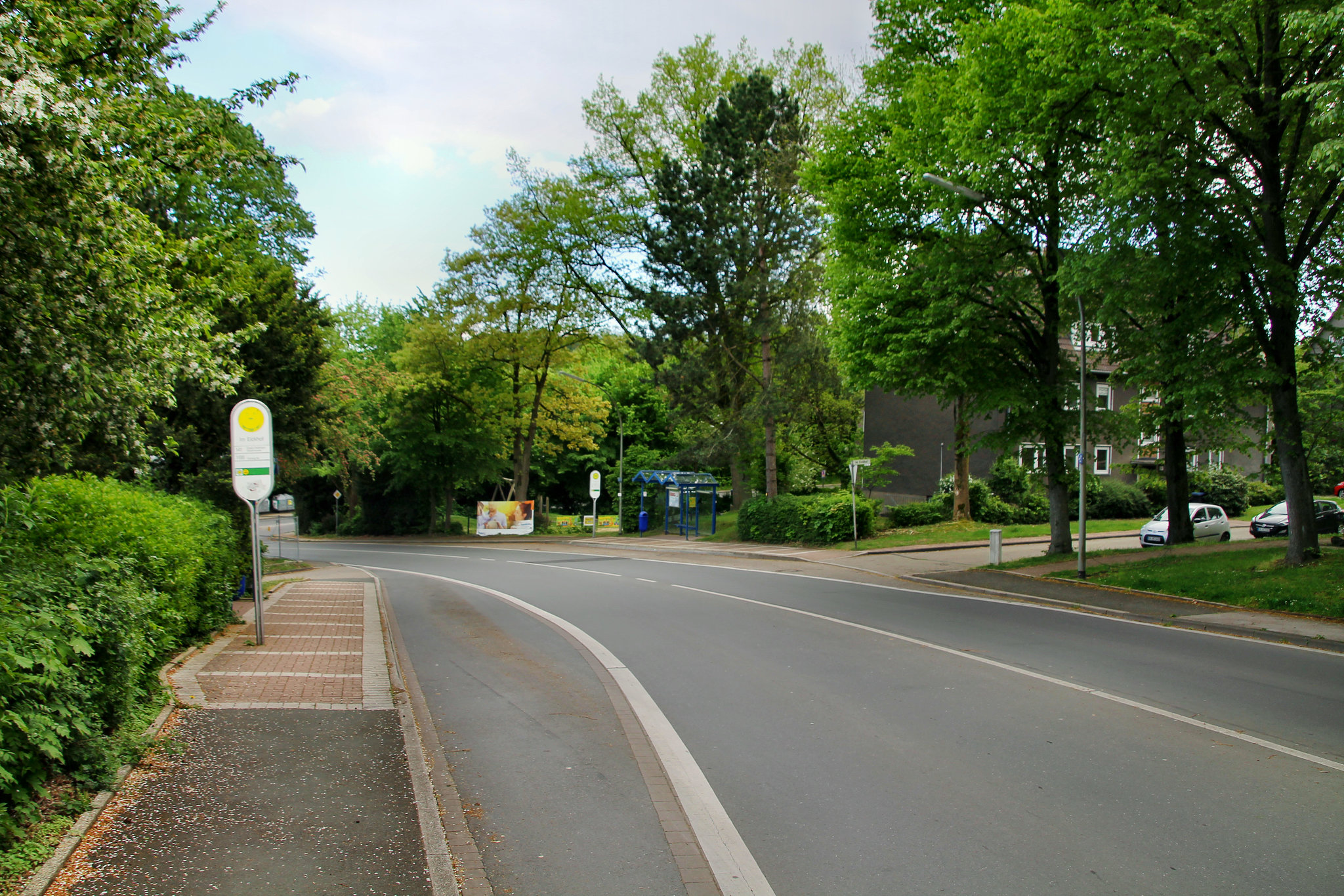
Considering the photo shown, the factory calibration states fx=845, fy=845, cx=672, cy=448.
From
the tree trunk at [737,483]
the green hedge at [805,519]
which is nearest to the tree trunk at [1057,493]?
the green hedge at [805,519]

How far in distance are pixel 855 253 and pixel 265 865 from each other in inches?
763

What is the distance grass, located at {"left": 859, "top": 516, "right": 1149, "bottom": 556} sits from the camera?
29125 millimetres

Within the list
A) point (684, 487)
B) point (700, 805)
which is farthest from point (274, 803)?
point (684, 487)

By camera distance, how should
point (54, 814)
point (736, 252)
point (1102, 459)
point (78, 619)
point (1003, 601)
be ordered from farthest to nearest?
point (1102, 459), point (736, 252), point (1003, 601), point (78, 619), point (54, 814)

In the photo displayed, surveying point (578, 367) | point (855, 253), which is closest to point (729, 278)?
point (855, 253)

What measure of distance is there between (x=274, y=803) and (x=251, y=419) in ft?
22.1

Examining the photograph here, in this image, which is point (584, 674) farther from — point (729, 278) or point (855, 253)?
point (729, 278)

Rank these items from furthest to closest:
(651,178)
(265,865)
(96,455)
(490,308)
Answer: (490,308), (651,178), (96,455), (265,865)

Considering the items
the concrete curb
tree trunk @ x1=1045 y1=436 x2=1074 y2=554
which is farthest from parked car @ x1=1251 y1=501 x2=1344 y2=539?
the concrete curb

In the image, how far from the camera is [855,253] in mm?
21016

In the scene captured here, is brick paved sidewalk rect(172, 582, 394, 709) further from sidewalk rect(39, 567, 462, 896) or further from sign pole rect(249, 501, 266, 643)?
sign pole rect(249, 501, 266, 643)

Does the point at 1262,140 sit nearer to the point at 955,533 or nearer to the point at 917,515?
the point at 955,533

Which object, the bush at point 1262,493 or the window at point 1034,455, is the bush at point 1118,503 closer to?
the bush at point 1262,493

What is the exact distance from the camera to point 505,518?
45000 millimetres
